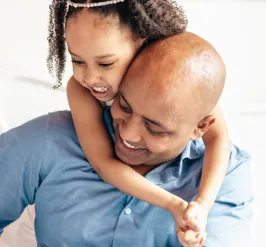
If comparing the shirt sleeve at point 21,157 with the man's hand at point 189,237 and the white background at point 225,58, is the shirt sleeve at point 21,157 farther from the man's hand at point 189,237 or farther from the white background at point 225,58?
the white background at point 225,58

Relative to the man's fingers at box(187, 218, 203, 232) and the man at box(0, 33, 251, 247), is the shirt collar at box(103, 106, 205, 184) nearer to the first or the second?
the man at box(0, 33, 251, 247)

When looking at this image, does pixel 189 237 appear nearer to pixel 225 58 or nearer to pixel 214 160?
pixel 214 160

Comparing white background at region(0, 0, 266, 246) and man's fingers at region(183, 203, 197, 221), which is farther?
white background at region(0, 0, 266, 246)

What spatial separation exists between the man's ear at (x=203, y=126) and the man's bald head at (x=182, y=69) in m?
0.10

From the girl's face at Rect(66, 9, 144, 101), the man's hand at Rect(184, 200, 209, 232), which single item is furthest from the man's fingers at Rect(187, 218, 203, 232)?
the girl's face at Rect(66, 9, 144, 101)

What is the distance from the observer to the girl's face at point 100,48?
1.04 metres

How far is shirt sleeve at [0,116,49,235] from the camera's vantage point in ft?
4.01

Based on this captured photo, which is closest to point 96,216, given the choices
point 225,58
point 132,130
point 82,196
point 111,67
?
point 82,196

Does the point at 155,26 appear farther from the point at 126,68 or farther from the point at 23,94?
the point at 23,94

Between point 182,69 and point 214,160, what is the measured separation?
293 mm

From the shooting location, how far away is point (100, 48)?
3.44 feet

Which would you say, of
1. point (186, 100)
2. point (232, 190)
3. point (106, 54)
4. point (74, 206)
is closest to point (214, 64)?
point (186, 100)

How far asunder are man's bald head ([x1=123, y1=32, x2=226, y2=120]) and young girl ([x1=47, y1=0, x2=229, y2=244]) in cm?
4

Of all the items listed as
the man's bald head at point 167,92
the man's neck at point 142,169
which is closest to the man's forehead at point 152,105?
the man's bald head at point 167,92
